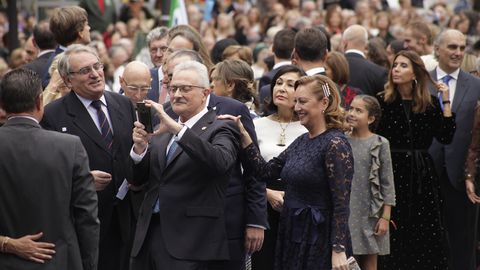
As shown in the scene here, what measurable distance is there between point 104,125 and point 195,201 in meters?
1.21

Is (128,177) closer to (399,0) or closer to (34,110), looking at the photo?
(34,110)

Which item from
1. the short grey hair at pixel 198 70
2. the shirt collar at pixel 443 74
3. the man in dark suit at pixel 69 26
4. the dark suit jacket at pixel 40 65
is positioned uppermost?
the short grey hair at pixel 198 70

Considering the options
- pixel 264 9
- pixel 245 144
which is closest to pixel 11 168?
pixel 245 144

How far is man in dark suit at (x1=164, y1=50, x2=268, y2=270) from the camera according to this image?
331 inches


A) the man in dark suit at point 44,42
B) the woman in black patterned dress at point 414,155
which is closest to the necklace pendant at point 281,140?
the woman in black patterned dress at point 414,155

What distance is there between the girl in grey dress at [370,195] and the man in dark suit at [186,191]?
267 centimetres

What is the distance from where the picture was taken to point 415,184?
11.3 m

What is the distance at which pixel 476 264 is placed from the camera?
12.5 m

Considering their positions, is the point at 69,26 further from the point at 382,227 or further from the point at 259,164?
the point at 382,227

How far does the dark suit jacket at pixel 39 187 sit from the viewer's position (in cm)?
703

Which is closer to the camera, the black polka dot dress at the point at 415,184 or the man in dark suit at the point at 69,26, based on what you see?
the man in dark suit at the point at 69,26

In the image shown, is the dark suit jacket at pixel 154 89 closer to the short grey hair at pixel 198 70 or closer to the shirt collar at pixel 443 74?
the short grey hair at pixel 198 70

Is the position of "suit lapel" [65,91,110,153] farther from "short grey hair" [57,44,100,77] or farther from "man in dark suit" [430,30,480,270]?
"man in dark suit" [430,30,480,270]

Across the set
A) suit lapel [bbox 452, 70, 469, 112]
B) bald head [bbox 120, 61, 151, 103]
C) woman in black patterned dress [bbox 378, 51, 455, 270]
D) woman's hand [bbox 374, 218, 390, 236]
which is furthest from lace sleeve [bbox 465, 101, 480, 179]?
bald head [bbox 120, 61, 151, 103]
